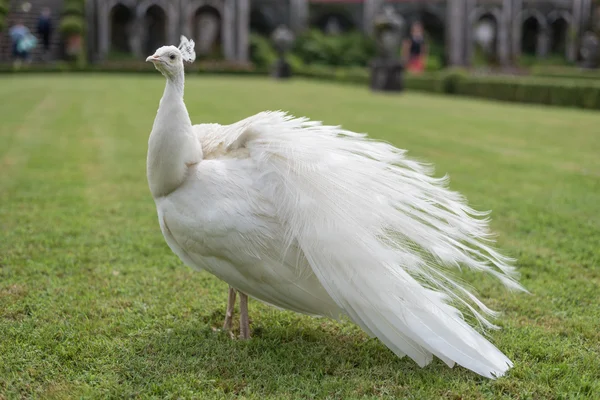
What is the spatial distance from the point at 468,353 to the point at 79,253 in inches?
131

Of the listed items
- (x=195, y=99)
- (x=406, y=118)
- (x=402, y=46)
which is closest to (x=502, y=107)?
(x=406, y=118)

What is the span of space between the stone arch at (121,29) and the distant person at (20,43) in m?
6.76

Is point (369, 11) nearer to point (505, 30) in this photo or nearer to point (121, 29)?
point (505, 30)

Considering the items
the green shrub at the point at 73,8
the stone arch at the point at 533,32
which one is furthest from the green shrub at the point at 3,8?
the stone arch at the point at 533,32

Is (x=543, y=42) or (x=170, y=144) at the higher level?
(x=543, y=42)

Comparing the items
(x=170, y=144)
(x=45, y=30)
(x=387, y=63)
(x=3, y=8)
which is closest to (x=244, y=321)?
(x=170, y=144)

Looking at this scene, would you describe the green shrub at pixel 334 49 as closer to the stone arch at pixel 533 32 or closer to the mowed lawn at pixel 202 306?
the stone arch at pixel 533 32

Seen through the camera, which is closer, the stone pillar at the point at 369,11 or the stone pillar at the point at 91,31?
the stone pillar at the point at 91,31

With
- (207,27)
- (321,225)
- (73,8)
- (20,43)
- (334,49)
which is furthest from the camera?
(207,27)

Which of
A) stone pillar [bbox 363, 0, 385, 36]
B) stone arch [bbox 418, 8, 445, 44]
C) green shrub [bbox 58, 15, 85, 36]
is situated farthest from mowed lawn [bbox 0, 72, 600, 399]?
stone arch [bbox 418, 8, 445, 44]

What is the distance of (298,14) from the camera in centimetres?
4178

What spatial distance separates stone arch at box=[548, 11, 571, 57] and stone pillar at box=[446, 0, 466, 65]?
6.16 metres

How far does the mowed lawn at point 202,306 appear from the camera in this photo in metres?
3.25

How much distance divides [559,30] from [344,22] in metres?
14.4
